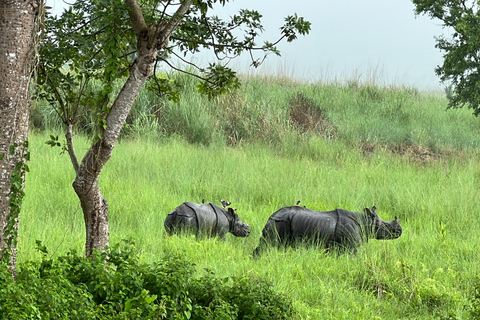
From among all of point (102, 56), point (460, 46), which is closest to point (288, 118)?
point (460, 46)

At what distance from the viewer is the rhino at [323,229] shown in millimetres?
6891

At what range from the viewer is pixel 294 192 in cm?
993

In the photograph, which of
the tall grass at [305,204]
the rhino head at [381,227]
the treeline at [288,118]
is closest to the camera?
the tall grass at [305,204]

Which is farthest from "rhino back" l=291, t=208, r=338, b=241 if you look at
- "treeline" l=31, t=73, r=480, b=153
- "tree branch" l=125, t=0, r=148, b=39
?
"treeline" l=31, t=73, r=480, b=153

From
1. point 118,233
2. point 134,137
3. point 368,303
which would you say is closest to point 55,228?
point 118,233

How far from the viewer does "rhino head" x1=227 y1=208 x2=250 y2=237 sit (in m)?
7.57

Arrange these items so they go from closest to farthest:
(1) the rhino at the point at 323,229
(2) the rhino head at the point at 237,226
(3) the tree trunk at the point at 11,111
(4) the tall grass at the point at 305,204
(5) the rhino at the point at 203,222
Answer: (3) the tree trunk at the point at 11,111
(4) the tall grass at the point at 305,204
(1) the rhino at the point at 323,229
(5) the rhino at the point at 203,222
(2) the rhino head at the point at 237,226

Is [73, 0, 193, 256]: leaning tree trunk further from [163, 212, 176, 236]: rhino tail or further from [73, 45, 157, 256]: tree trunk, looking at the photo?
[163, 212, 176, 236]: rhino tail

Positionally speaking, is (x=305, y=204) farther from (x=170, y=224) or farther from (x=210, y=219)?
(x=170, y=224)

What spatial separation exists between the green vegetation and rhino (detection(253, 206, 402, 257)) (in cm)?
16

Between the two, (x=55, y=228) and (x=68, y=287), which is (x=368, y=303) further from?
(x=55, y=228)

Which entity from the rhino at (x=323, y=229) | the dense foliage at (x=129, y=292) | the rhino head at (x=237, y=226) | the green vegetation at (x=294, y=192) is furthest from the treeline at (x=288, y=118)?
the dense foliage at (x=129, y=292)

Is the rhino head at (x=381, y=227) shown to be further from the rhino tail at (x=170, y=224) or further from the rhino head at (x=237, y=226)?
the rhino tail at (x=170, y=224)

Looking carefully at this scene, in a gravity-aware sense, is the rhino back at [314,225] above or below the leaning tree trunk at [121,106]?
below
